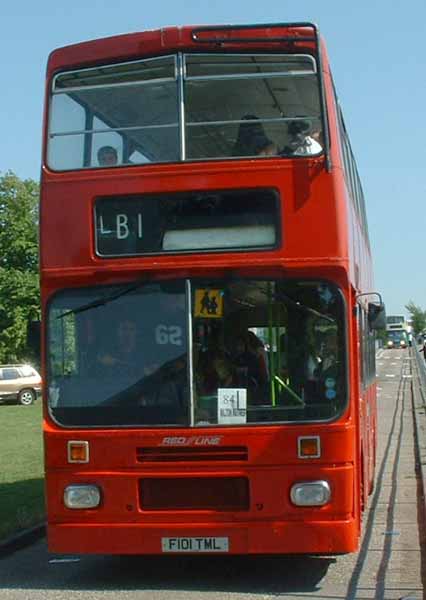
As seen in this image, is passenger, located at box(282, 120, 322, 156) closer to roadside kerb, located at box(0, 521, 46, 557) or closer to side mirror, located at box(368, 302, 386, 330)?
side mirror, located at box(368, 302, 386, 330)

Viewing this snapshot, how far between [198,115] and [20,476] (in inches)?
398

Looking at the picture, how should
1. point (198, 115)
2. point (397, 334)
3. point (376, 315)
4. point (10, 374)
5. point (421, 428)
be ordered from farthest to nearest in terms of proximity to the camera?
point (397, 334) → point (10, 374) → point (421, 428) → point (376, 315) → point (198, 115)

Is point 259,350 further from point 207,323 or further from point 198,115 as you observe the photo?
point 198,115

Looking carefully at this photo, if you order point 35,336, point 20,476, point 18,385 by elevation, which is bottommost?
point 20,476

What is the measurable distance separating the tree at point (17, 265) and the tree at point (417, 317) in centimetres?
10930

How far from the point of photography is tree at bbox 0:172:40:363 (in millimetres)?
75125

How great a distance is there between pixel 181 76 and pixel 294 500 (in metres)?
3.59

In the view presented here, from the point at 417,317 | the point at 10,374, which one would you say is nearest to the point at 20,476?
the point at 10,374

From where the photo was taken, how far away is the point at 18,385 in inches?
1907

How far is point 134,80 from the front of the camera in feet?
33.0

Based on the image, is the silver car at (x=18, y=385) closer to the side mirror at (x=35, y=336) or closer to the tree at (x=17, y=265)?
the tree at (x=17, y=265)

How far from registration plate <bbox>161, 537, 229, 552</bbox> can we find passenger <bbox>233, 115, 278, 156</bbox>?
311 centimetres

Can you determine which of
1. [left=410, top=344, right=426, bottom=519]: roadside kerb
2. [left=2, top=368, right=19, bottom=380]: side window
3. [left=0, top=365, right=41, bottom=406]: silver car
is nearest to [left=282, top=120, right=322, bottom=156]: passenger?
[left=410, top=344, right=426, bottom=519]: roadside kerb

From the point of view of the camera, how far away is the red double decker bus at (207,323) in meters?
9.37
